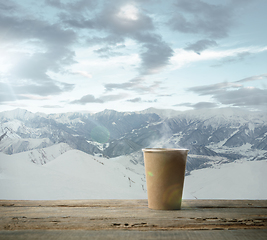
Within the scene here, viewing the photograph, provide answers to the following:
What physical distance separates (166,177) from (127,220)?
364 mm

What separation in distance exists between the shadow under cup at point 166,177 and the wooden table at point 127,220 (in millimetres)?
74

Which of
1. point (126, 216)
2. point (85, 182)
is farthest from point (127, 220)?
point (85, 182)

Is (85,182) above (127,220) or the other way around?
the other way around

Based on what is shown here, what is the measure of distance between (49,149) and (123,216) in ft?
231

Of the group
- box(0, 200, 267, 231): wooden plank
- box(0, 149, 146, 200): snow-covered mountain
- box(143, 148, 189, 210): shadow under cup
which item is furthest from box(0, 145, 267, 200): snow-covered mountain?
box(143, 148, 189, 210): shadow under cup

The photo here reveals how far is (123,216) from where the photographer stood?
123cm

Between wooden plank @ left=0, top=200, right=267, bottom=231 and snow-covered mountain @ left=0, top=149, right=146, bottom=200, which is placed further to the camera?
snow-covered mountain @ left=0, top=149, right=146, bottom=200

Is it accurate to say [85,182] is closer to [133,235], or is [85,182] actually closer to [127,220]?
[127,220]

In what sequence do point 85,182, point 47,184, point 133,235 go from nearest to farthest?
1. point 133,235
2. point 47,184
3. point 85,182

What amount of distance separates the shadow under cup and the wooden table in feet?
0.24

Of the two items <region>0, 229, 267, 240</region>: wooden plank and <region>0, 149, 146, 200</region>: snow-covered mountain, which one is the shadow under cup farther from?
<region>0, 149, 146, 200</region>: snow-covered mountain

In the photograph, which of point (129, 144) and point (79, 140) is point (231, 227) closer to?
point (129, 144)

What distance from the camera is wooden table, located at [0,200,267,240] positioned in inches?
38.6

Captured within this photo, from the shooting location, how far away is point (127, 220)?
116 cm
